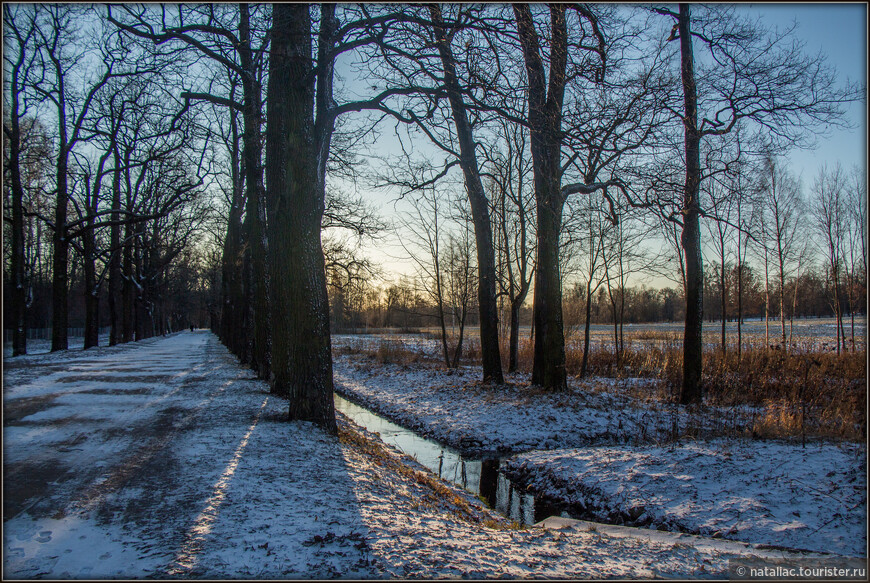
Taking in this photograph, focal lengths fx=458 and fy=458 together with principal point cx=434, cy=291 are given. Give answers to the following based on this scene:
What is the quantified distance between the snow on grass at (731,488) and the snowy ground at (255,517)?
2.72ft

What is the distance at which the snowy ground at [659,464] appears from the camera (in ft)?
14.8

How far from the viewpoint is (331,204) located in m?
14.3

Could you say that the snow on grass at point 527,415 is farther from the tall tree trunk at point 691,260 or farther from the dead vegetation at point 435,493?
the dead vegetation at point 435,493

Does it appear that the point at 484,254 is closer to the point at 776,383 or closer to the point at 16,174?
the point at 776,383

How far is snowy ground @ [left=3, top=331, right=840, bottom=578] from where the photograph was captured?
3.06 meters

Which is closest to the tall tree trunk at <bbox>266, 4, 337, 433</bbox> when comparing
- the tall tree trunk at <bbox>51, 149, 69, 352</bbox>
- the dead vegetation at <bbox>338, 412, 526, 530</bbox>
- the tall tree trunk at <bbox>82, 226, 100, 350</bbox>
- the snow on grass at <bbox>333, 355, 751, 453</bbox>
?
the dead vegetation at <bbox>338, 412, 526, 530</bbox>

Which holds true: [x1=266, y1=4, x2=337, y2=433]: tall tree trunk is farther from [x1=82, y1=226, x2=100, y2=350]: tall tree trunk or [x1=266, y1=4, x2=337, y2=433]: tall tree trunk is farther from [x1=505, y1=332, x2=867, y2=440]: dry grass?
[x1=82, y1=226, x2=100, y2=350]: tall tree trunk

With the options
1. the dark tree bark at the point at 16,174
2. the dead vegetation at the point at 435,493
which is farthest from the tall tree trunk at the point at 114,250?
the dead vegetation at the point at 435,493

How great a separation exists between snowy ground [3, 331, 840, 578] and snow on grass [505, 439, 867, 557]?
2.72ft

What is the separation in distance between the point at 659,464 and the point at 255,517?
5.18 metres

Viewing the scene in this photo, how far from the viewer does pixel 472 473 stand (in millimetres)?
7297

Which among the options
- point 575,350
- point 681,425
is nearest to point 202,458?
point 681,425

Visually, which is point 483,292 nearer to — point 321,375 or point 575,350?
point 321,375

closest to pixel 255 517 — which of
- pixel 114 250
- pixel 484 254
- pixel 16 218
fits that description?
pixel 484 254
